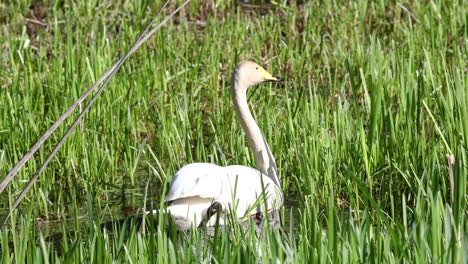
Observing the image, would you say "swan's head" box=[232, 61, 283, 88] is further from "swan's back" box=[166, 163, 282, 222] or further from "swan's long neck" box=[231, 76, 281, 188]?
"swan's back" box=[166, 163, 282, 222]

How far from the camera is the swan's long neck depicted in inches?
184

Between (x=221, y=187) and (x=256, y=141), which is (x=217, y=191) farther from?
(x=256, y=141)

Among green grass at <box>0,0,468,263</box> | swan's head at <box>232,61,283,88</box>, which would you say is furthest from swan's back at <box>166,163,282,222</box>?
swan's head at <box>232,61,283,88</box>

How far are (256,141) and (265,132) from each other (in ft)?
1.09

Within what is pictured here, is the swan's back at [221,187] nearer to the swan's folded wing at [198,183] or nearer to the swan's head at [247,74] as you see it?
the swan's folded wing at [198,183]

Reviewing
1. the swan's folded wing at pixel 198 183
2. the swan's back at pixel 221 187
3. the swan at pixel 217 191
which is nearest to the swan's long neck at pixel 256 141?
the swan at pixel 217 191

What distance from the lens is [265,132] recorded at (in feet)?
16.7

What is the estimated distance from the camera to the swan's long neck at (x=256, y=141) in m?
4.67

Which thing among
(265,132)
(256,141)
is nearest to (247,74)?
(265,132)

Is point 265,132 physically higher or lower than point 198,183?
higher

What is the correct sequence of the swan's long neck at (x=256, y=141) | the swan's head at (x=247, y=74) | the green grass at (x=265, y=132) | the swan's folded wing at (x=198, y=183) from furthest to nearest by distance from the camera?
1. the swan's head at (x=247, y=74)
2. the swan's long neck at (x=256, y=141)
3. the swan's folded wing at (x=198, y=183)
4. the green grass at (x=265, y=132)

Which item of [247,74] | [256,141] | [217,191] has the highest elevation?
[247,74]

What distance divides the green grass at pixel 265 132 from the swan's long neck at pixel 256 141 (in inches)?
3.7

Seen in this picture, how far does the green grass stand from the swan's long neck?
0.31 ft
